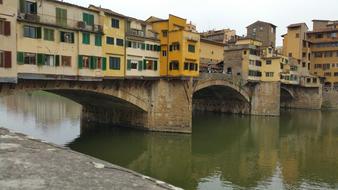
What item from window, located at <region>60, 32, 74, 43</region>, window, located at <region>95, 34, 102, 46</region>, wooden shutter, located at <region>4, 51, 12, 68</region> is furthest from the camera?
window, located at <region>95, 34, 102, 46</region>

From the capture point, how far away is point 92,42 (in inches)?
1260

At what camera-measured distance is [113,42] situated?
1358 inches

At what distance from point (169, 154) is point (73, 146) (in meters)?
9.65

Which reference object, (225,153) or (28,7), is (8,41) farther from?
(225,153)

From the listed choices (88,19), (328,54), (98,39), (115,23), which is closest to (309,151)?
(115,23)

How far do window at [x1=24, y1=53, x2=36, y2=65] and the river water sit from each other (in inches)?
363

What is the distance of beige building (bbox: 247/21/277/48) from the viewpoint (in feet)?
250

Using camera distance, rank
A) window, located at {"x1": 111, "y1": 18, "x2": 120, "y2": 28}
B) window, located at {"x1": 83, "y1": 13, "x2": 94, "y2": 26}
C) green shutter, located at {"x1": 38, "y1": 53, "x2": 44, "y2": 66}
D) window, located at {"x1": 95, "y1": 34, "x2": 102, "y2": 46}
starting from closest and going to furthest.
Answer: green shutter, located at {"x1": 38, "y1": 53, "x2": 44, "y2": 66} < window, located at {"x1": 83, "y1": 13, "x2": 94, "y2": 26} < window, located at {"x1": 95, "y1": 34, "x2": 102, "y2": 46} < window, located at {"x1": 111, "y1": 18, "x2": 120, "y2": 28}

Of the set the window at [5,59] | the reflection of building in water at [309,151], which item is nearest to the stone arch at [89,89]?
the window at [5,59]

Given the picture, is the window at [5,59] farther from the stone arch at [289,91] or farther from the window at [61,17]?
the stone arch at [289,91]

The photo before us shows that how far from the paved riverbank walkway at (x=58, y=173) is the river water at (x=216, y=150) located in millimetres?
9135

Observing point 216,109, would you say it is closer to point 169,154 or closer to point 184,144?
point 184,144

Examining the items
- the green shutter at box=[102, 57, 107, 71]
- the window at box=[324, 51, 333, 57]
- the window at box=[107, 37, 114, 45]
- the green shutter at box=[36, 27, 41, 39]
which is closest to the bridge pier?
the window at box=[324, 51, 333, 57]

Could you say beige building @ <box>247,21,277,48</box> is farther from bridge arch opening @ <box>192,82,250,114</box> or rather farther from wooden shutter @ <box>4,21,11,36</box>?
wooden shutter @ <box>4,21,11,36</box>
